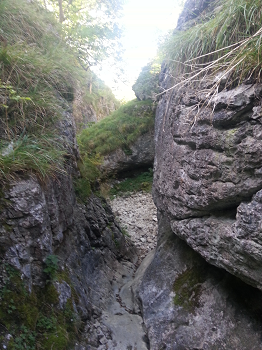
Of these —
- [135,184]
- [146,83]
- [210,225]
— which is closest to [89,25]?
[146,83]

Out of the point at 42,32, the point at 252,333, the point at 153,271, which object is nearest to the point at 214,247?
the point at 252,333

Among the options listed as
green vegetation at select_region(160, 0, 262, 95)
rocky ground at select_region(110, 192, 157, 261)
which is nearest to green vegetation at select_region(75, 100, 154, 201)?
rocky ground at select_region(110, 192, 157, 261)

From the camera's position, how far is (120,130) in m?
10.2

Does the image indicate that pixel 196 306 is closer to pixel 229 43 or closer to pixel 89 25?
pixel 229 43

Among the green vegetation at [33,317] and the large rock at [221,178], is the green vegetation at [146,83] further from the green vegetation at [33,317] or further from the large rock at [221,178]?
the green vegetation at [33,317]

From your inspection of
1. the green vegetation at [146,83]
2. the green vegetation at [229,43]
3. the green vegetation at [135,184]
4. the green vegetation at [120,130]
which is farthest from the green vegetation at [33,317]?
the green vegetation at [146,83]

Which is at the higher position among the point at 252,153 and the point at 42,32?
the point at 42,32

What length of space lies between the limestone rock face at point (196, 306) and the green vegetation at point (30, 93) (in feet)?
8.29

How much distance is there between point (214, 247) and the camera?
3.00 metres

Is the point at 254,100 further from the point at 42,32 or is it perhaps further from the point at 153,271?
the point at 42,32

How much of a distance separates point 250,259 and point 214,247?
54cm

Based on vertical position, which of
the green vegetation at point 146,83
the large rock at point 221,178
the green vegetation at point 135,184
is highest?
the green vegetation at point 146,83

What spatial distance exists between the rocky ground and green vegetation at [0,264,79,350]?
3.83 metres

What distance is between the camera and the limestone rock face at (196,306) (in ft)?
9.95
